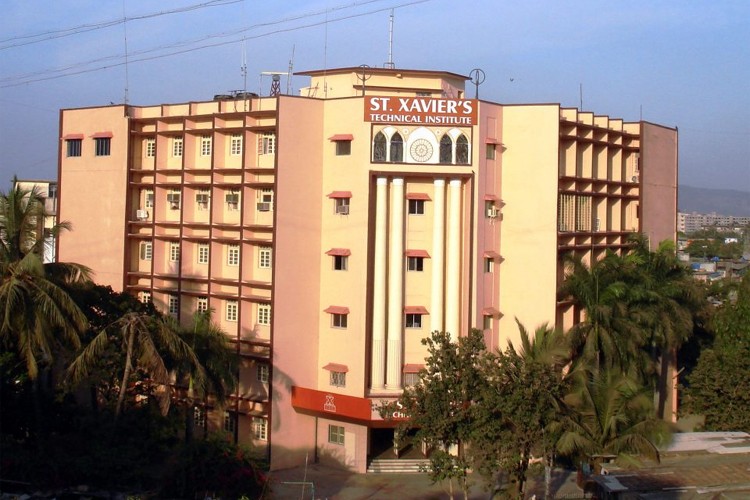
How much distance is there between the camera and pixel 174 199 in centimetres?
3072

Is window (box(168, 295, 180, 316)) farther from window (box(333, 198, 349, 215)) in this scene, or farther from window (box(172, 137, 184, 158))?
window (box(333, 198, 349, 215))

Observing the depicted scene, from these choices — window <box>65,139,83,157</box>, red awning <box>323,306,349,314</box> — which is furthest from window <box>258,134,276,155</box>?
window <box>65,139,83,157</box>

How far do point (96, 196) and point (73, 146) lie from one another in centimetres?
239

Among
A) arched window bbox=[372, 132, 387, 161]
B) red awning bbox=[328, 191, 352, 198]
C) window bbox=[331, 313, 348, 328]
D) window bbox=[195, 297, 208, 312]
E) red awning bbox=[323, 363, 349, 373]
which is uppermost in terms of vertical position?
arched window bbox=[372, 132, 387, 161]

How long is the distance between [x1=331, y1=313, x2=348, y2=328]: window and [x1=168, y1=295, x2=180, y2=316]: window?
5978mm

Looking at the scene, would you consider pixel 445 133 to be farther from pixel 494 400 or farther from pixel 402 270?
pixel 494 400

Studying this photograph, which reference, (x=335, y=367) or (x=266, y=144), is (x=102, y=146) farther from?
(x=335, y=367)

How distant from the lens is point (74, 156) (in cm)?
3275

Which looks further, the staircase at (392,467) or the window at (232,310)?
the window at (232,310)

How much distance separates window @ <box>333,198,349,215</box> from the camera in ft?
90.5

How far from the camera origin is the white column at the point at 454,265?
2784 cm

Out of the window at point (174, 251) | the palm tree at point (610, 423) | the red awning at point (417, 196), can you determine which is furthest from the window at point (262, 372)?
the palm tree at point (610, 423)

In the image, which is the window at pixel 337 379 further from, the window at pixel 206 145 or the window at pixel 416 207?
the window at pixel 206 145

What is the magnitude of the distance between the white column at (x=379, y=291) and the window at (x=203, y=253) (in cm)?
629
